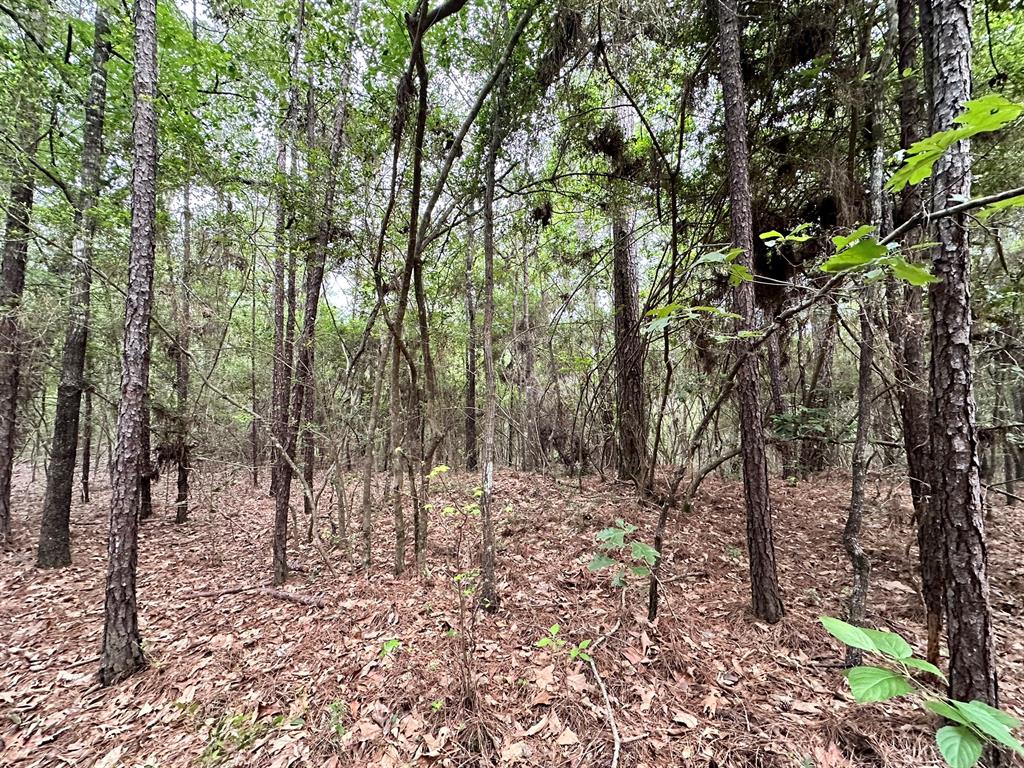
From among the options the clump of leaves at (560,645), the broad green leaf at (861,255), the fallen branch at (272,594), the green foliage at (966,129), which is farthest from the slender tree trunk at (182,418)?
the green foliage at (966,129)

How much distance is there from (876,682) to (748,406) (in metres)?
2.75

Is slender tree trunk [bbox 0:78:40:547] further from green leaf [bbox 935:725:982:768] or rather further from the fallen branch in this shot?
Answer: green leaf [bbox 935:725:982:768]

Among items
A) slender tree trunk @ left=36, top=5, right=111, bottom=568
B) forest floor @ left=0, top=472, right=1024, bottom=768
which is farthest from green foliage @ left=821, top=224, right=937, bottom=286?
slender tree trunk @ left=36, top=5, right=111, bottom=568

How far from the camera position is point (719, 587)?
3.97 metres

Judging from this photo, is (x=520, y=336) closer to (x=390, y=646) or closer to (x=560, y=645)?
(x=560, y=645)

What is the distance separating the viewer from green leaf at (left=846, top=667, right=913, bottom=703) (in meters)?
0.88

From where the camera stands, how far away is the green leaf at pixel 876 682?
2.90 feet

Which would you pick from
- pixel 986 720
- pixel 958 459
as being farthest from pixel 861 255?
pixel 958 459

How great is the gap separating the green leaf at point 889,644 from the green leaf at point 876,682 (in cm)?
5

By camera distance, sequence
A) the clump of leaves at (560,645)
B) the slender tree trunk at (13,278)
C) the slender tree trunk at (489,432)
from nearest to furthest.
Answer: the clump of leaves at (560,645)
the slender tree trunk at (489,432)
the slender tree trunk at (13,278)

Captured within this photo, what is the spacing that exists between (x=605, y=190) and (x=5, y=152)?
740 centimetres

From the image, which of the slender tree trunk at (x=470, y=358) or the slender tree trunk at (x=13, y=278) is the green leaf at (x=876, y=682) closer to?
the slender tree trunk at (x=470, y=358)

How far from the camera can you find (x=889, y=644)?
952 mm

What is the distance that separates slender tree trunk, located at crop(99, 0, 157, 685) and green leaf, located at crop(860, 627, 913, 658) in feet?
15.4
